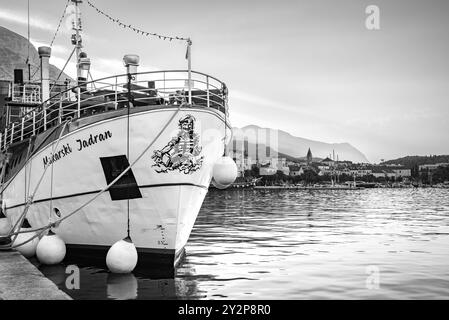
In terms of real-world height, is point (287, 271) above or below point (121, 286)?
below

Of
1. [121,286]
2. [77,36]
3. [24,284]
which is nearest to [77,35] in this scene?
[77,36]

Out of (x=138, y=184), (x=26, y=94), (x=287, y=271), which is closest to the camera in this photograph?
(x=138, y=184)

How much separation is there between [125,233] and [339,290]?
5.26 metres

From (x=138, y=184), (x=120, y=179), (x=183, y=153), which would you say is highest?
(x=183, y=153)

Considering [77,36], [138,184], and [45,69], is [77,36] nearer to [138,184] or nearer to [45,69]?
[45,69]

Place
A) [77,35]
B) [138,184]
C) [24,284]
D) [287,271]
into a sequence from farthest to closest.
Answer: [77,35]
[287,271]
[138,184]
[24,284]

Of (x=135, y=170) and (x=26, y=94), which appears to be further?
(x=26, y=94)

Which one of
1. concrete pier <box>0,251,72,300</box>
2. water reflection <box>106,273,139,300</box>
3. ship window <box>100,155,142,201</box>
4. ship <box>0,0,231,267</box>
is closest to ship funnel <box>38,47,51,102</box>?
ship <box>0,0,231,267</box>

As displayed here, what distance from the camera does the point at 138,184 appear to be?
1136 centimetres

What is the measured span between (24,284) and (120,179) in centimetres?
420
